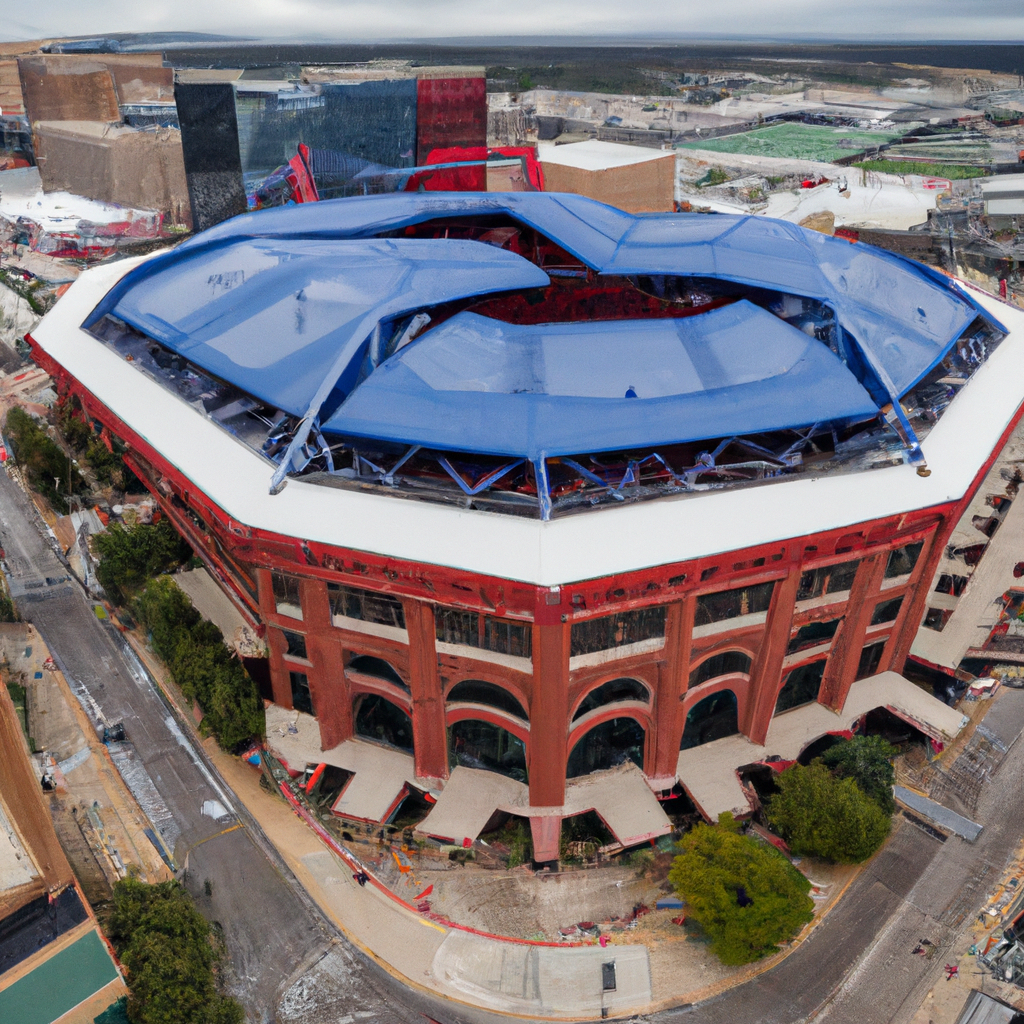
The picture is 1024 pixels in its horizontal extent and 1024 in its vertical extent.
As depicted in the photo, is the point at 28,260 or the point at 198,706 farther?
the point at 28,260

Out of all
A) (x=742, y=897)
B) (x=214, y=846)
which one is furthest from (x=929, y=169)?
(x=214, y=846)

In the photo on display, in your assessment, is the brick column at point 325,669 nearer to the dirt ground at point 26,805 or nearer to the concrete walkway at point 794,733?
the dirt ground at point 26,805

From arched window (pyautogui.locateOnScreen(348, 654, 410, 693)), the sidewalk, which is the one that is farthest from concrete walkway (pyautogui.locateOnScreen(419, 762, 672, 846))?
arched window (pyautogui.locateOnScreen(348, 654, 410, 693))

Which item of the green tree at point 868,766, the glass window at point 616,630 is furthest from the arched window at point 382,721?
the green tree at point 868,766

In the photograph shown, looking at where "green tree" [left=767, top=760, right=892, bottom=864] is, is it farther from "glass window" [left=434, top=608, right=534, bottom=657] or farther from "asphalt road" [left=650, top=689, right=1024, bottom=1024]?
"glass window" [left=434, top=608, right=534, bottom=657]

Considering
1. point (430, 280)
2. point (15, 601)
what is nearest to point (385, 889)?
point (430, 280)

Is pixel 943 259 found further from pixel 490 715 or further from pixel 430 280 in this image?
pixel 490 715

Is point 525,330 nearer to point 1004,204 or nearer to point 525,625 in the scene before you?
point 525,625

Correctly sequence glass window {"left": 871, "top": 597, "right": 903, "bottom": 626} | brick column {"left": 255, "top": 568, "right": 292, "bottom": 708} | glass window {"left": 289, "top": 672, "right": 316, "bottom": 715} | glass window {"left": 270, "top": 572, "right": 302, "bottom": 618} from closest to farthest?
glass window {"left": 270, "top": 572, "right": 302, "bottom": 618}
brick column {"left": 255, "top": 568, "right": 292, "bottom": 708}
glass window {"left": 871, "top": 597, "right": 903, "bottom": 626}
glass window {"left": 289, "top": 672, "right": 316, "bottom": 715}
